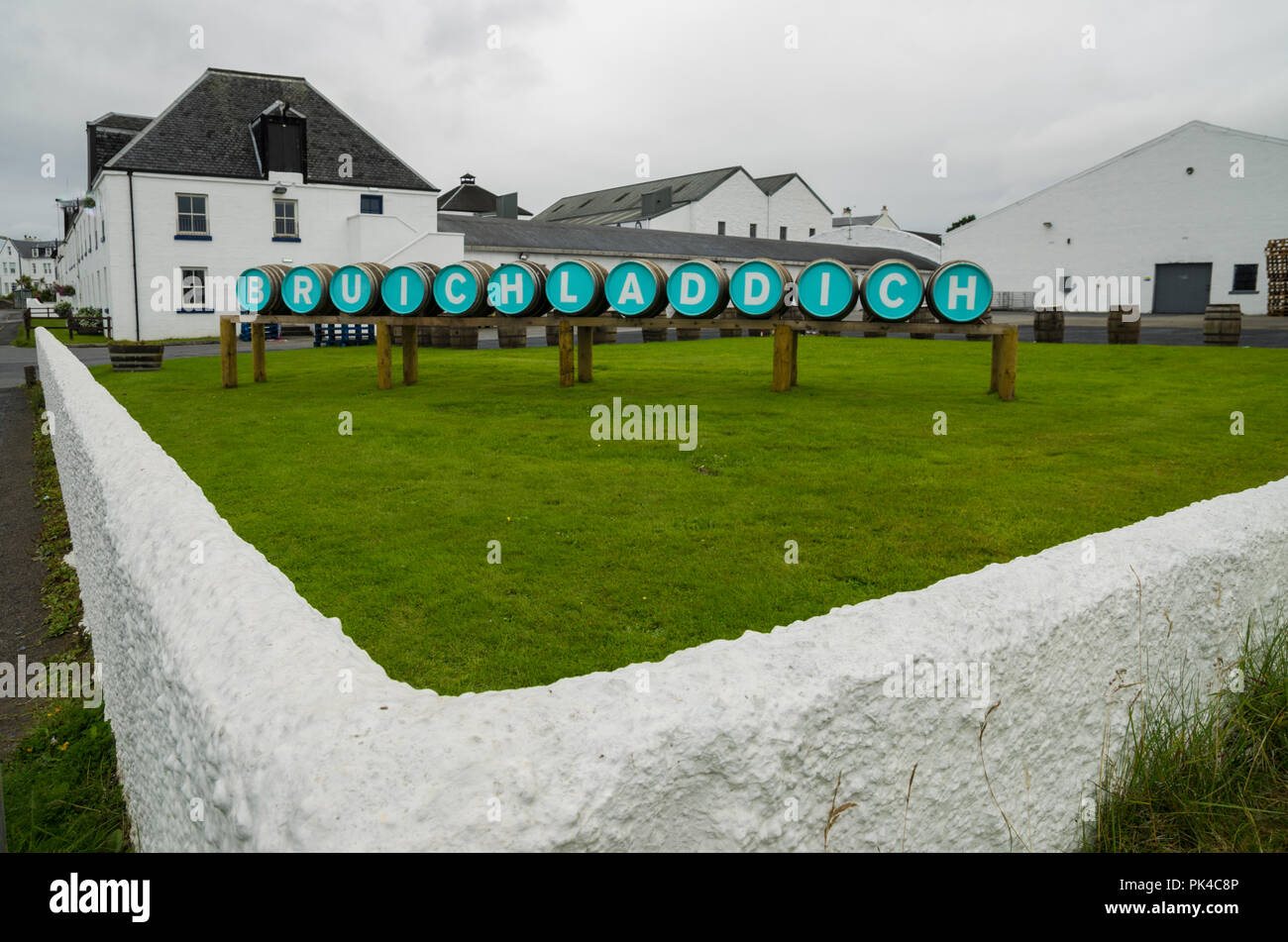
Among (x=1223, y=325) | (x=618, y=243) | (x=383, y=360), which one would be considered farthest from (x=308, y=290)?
(x=618, y=243)

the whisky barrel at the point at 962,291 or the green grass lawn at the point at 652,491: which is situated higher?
the whisky barrel at the point at 962,291

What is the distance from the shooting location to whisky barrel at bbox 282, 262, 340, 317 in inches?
545

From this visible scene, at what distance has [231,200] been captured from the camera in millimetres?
33594

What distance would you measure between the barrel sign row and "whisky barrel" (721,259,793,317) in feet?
0.04

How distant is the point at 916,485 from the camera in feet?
23.7

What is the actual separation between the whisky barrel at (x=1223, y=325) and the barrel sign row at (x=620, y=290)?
472 inches

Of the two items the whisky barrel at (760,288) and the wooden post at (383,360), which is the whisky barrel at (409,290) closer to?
the wooden post at (383,360)

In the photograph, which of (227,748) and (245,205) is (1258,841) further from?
(245,205)

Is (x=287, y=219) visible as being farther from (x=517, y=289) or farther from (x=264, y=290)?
(x=517, y=289)

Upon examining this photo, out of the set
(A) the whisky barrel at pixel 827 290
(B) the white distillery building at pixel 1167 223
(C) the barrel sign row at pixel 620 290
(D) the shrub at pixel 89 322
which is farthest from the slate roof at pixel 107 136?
(B) the white distillery building at pixel 1167 223

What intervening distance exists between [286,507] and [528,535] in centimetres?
203

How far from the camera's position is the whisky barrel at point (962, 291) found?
11.1 metres

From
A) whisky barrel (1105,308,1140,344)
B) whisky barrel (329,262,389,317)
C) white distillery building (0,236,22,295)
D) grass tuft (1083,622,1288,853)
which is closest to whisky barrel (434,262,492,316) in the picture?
whisky barrel (329,262,389,317)
